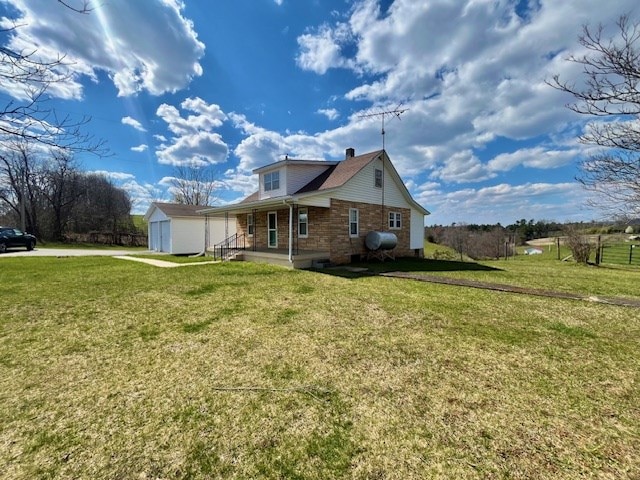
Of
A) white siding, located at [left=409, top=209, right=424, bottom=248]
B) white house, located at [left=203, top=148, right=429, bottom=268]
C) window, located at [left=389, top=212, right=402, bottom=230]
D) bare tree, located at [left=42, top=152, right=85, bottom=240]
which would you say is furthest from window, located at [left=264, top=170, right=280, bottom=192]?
bare tree, located at [left=42, top=152, right=85, bottom=240]

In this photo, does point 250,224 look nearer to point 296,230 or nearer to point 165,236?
point 296,230

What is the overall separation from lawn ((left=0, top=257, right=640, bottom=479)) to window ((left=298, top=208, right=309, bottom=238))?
25.5 feet

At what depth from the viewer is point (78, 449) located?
2182 millimetres

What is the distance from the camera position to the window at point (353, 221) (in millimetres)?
13742

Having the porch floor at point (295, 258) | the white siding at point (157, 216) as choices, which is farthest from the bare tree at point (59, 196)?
the porch floor at point (295, 258)

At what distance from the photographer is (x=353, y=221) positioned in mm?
13938

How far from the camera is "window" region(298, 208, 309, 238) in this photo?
13570 mm

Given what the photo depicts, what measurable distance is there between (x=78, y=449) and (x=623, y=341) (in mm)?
6628

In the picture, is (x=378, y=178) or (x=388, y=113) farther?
(x=378, y=178)

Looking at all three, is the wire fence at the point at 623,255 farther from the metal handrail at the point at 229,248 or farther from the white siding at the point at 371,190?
the metal handrail at the point at 229,248

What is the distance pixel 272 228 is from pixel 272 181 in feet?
8.34

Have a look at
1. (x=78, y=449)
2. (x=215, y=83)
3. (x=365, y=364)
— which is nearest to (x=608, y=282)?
(x=365, y=364)

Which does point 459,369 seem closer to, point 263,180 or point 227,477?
point 227,477

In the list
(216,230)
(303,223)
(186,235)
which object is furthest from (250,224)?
(186,235)
